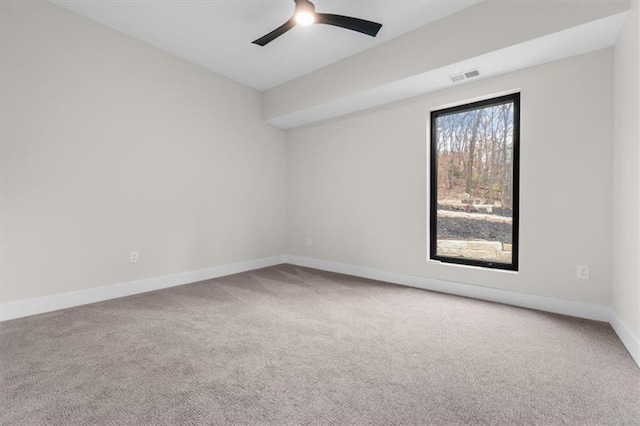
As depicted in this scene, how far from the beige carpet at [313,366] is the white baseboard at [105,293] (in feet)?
0.44

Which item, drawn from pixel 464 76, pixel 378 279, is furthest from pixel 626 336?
pixel 464 76

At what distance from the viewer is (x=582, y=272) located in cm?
261

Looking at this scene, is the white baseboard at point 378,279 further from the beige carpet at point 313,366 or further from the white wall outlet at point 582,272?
the white wall outlet at point 582,272

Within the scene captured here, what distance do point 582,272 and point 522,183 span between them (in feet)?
3.04

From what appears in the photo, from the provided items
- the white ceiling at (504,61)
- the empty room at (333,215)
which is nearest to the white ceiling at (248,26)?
the empty room at (333,215)

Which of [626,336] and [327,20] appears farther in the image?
[327,20]

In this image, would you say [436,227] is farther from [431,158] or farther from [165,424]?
[165,424]

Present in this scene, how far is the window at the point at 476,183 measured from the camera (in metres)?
3.07

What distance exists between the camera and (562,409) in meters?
1.44

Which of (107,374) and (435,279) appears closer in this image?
(107,374)

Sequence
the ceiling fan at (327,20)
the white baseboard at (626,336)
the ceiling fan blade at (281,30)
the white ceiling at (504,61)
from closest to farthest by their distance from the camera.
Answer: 1. the white baseboard at (626,336)
2. the white ceiling at (504,61)
3. the ceiling fan at (327,20)
4. the ceiling fan blade at (281,30)

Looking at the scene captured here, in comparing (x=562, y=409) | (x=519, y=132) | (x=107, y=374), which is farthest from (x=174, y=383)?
(x=519, y=132)

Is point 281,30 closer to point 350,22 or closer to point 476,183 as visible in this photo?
point 350,22

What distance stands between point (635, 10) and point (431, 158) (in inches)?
76.2
